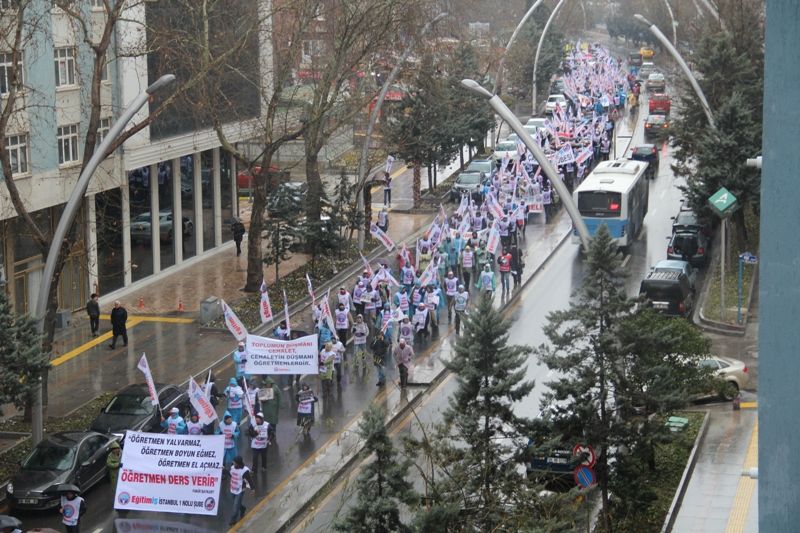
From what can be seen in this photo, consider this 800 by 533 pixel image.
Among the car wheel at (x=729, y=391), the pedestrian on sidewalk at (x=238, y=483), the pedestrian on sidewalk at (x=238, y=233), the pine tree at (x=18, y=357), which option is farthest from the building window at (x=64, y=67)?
the car wheel at (x=729, y=391)

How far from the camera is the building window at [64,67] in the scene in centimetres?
3647

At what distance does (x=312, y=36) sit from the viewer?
152 feet

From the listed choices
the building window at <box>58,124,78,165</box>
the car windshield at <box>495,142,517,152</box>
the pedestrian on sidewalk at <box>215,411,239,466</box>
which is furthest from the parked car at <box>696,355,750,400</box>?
the car windshield at <box>495,142,517,152</box>

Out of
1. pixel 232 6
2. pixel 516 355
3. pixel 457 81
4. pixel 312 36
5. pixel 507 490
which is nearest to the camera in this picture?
pixel 507 490

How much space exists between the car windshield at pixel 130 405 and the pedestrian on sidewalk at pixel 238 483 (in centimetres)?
477

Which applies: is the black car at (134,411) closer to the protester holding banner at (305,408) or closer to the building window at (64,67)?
the protester holding banner at (305,408)

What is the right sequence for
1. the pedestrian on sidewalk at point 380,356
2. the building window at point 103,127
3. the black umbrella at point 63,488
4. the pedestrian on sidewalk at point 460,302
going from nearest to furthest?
1. the black umbrella at point 63,488
2. the pedestrian on sidewalk at point 380,356
3. the pedestrian on sidewalk at point 460,302
4. the building window at point 103,127

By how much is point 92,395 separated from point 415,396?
7.56 meters

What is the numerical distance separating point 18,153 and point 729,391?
18835mm

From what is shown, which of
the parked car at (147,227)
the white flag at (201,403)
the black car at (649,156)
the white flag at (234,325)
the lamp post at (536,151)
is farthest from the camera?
the black car at (649,156)

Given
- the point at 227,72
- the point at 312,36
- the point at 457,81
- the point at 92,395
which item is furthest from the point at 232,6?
the point at 457,81

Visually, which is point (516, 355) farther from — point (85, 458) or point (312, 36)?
point (312, 36)

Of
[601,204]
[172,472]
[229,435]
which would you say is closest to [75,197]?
[229,435]

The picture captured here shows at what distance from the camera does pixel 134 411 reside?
2738 cm
